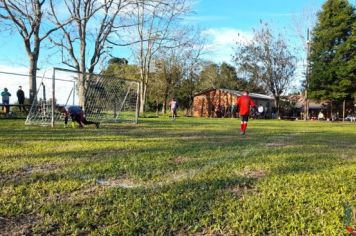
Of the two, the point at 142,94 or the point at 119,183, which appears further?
the point at 142,94

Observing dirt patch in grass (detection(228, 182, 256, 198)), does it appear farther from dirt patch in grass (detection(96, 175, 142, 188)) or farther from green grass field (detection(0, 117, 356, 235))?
dirt patch in grass (detection(96, 175, 142, 188))

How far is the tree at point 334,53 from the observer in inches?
1967

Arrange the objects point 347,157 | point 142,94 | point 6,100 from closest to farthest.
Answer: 1. point 347,157
2. point 6,100
3. point 142,94

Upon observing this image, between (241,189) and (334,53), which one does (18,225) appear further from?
(334,53)

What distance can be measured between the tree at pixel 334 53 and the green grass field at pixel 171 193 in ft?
148

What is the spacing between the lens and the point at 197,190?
527cm

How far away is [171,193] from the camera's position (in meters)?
5.08

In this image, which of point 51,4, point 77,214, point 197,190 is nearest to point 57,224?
point 77,214

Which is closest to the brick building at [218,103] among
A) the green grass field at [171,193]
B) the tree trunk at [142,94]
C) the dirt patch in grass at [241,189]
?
the tree trunk at [142,94]

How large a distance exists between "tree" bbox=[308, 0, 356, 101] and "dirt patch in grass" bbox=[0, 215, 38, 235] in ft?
165

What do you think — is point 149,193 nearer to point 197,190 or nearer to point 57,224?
point 197,190

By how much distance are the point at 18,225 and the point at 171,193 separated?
1859 mm

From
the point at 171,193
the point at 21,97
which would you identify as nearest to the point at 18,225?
the point at 171,193

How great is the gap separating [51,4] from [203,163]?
2294 centimetres
